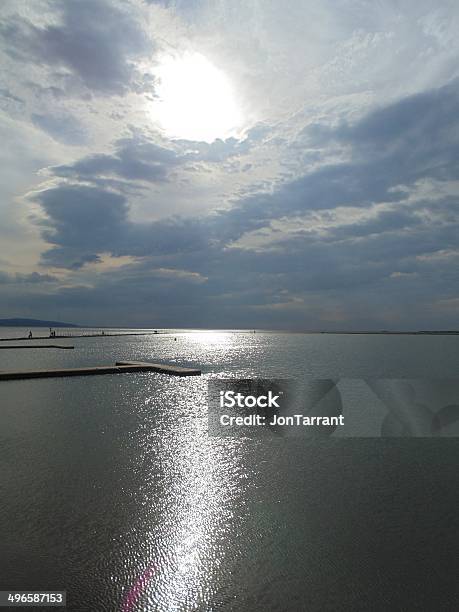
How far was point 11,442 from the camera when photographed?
14.2 meters

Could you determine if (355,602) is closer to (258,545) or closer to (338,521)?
(258,545)

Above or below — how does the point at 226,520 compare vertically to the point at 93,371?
below

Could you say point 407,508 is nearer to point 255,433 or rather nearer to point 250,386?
point 255,433

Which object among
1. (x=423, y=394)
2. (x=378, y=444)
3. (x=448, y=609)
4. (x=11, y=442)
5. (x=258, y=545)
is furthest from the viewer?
(x=423, y=394)

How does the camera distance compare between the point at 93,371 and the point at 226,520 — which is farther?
the point at 93,371

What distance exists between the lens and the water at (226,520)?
623 cm

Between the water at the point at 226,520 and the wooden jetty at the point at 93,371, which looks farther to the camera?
the wooden jetty at the point at 93,371

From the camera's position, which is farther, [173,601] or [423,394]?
[423,394]

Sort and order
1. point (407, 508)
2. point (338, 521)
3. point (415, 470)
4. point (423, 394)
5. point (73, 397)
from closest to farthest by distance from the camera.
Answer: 1. point (338, 521)
2. point (407, 508)
3. point (415, 470)
4. point (73, 397)
5. point (423, 394)

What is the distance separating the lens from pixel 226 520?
8570 millimetres

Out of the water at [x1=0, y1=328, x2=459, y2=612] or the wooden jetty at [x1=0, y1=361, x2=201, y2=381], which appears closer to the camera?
the water at [x1=0, y1=328, x2=459, y2=612]

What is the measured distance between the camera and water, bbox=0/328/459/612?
623cm

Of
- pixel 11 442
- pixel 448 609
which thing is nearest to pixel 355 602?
pixel 448 609

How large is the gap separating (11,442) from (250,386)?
Answer: 17834 mm
